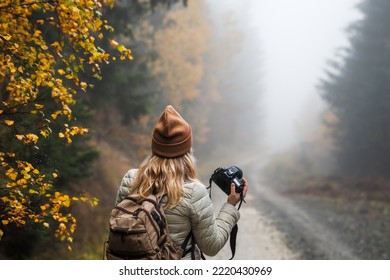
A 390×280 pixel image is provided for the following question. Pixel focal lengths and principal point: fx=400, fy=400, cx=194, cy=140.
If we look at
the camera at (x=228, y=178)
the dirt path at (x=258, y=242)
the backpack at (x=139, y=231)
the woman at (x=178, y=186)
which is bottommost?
the backpack at (x=139, y=231)

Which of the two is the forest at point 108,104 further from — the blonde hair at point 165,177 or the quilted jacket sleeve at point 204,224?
the quilted jacket sleeve at point 204,224

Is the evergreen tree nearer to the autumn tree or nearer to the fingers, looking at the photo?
the fingers

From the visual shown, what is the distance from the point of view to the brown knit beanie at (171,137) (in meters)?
3.03

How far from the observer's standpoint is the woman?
2.94m

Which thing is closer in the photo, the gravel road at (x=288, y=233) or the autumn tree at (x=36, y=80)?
the autumn tree at (x=36, y=80)

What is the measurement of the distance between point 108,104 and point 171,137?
393 inches

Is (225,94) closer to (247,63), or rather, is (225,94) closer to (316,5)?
(247,63)

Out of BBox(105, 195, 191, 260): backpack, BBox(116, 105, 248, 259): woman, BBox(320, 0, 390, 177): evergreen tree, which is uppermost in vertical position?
BBox(320, 0, 390, 177): evergreen tree

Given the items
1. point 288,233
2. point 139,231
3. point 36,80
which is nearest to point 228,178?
point 139,231

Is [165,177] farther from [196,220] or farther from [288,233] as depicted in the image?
Answer: [288,233]

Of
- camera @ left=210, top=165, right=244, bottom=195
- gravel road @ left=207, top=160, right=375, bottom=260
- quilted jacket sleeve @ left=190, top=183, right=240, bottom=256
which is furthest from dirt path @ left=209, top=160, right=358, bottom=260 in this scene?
quilted jacket sleeve @ left=190, top=183, right=240, bottom=256

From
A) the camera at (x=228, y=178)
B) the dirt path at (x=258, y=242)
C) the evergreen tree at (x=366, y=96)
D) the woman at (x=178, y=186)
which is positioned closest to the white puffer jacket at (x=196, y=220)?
the woman at (x=178, y=186)

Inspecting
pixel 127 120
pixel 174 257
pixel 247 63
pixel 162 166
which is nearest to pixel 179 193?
pixel 162 166
